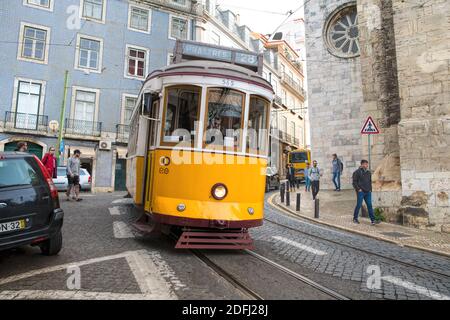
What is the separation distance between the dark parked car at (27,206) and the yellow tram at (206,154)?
135 centimetres

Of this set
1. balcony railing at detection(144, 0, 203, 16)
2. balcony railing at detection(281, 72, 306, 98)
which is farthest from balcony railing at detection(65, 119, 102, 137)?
balcony railing at detection(281, 72, 306, 98)

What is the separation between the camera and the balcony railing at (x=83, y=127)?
21812mm

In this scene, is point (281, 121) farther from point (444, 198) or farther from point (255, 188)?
point (255, 188)

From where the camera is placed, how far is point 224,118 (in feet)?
17.1

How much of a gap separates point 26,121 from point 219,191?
19842mm

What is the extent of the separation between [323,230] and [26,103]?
1983 centimetres

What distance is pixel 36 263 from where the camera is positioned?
14.3ft

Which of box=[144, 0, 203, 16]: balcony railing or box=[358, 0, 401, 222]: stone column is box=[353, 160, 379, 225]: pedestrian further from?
box=[144, 0, 203, 16]: balcony railing

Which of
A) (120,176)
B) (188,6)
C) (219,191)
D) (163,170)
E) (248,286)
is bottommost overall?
(248,286)

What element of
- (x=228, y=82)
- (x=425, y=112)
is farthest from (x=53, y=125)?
(x=425, y=112)

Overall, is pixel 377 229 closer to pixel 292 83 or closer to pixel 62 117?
pixel 62 117

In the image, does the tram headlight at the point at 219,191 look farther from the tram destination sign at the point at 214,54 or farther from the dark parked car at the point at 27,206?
the tram destination sign at the point at 214,54

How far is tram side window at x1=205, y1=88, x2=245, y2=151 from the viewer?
5.13 m
